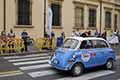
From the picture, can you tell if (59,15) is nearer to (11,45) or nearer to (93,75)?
(11,45)

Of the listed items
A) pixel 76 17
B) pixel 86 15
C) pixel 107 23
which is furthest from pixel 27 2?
pixel 107 23

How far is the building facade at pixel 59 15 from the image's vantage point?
74.5 ft

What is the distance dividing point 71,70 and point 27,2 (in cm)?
1374

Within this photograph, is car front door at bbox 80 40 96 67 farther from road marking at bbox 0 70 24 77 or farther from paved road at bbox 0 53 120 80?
road marking at bbox 0 70 24 77

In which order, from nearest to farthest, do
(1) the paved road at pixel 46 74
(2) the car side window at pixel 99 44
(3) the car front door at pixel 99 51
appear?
(1) the paved road at pixel 46 74 < (3) the car front door at pixel 99 51 < (2) the car side window at pixel 99 44

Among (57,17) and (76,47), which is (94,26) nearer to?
(57,17)

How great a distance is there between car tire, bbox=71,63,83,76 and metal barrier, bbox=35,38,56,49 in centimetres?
958

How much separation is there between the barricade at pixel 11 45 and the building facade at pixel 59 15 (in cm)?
339

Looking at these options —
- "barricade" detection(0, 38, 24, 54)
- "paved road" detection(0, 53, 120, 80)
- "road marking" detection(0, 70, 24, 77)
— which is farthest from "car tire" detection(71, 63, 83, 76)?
"barricade" detection(0, 38, 24, 54)

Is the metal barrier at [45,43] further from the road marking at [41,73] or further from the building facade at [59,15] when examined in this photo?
the road marking at [41,73]

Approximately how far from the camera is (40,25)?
2522 cm

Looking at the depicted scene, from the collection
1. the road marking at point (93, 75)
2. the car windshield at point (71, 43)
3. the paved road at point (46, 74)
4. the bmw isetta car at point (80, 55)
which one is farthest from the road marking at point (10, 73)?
the car windshield at point (71, 43)

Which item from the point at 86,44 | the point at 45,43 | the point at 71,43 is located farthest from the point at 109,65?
the point at 45,43

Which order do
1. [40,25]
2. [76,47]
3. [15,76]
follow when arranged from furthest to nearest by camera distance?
[40,25]
[76,47]
[15,76]
